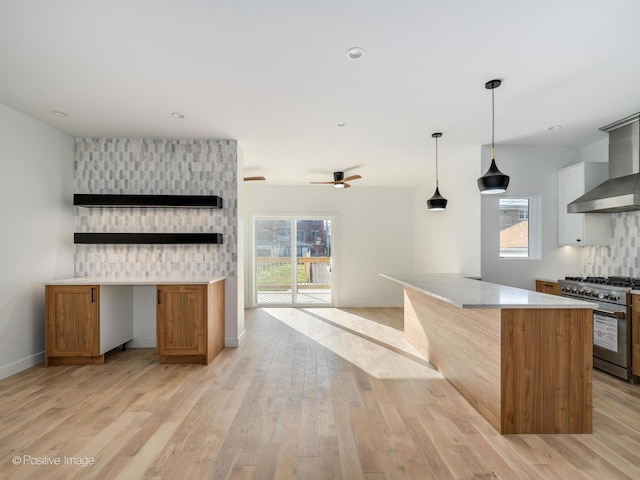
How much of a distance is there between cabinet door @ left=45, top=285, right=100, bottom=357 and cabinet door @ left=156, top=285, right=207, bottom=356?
0.70 metres

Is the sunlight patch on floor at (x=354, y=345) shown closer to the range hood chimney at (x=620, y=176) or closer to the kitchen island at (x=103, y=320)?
the kitchen island at (x=103, y=320)

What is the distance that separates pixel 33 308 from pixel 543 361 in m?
4.80

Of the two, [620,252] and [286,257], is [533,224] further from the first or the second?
[286,257]

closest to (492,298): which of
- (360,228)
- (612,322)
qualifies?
(612,322)

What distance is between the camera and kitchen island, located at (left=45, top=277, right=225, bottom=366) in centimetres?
349

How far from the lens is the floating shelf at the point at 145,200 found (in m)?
3.86

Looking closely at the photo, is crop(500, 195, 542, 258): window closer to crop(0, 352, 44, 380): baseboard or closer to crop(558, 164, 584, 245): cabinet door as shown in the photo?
crop(558, 164, 584, 245): cabinet door

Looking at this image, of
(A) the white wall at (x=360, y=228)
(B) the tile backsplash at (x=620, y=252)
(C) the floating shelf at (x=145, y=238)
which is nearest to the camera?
(B) the tile backsplash at (x=620, y=252)

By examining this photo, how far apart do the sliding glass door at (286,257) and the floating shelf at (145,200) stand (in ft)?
9.81

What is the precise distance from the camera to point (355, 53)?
228 centimetres

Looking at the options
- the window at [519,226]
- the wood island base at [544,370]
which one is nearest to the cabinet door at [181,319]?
the wood island base at [544,370]

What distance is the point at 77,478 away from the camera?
5.91ft

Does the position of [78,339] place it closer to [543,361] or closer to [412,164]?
[543,361]

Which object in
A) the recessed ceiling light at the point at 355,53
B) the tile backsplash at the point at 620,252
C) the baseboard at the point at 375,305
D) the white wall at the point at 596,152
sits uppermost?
the recessed ceiling light at the point at 355,53
